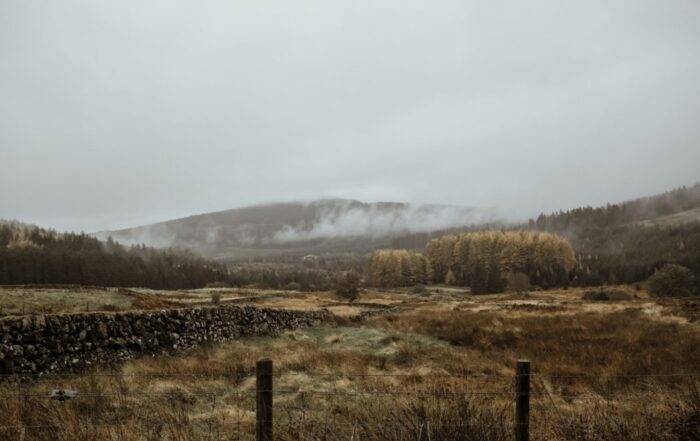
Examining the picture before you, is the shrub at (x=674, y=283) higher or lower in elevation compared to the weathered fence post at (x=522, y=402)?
lower

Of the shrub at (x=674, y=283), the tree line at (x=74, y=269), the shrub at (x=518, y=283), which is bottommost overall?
the shrub at (x=518, y=283)

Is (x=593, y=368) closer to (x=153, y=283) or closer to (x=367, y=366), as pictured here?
(x=367, y=366)

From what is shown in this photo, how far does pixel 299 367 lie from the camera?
1514 cm

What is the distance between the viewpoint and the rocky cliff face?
12.4m

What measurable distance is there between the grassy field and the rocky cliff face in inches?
28.8

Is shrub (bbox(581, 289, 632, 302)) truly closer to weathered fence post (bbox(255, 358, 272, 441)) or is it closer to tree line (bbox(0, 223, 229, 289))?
weathered fence post (bbox(255, 358, 272, 441))

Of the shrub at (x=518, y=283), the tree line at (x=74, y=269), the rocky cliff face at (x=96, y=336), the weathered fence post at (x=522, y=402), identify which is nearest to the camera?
the weathered fence post at (x=522, y=402)

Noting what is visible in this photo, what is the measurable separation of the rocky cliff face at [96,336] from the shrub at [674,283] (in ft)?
249

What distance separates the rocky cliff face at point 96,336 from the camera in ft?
40.7

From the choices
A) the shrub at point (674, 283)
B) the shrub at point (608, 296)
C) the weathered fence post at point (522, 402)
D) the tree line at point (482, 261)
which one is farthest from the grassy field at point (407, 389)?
the tree line at point (482, 261)

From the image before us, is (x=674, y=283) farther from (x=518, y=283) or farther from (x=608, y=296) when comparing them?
(x=518, y=283)

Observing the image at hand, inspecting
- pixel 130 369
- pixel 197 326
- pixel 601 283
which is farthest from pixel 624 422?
pixel 601 283

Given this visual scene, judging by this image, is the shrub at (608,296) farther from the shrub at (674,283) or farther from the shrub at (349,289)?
the shrub at (349,289)

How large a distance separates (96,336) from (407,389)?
10.5 m
